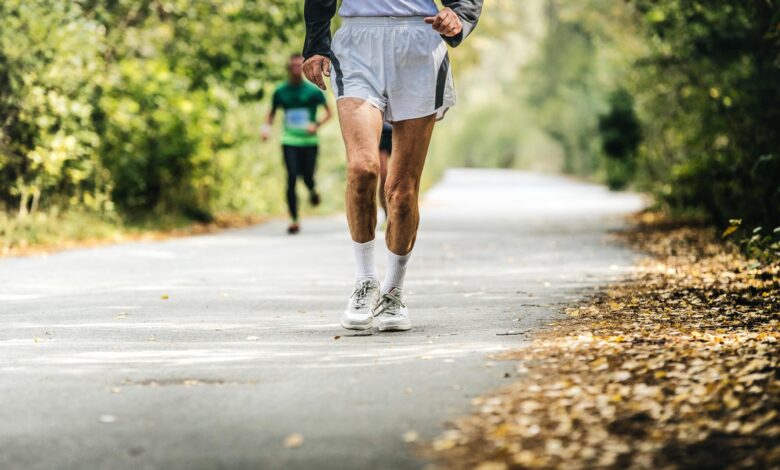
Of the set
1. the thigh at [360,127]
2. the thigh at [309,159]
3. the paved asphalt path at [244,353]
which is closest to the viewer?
the paved asphalt path at [244,353]

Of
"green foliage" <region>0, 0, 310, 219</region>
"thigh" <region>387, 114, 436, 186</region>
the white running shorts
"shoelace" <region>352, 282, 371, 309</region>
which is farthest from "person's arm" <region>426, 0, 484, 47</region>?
"green foliage" <region>0, 0, 310, 219</region>

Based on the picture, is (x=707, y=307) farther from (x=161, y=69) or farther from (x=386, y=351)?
(x=161, y=69)

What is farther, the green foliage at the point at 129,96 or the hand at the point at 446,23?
the green foliage at the point at 129,96

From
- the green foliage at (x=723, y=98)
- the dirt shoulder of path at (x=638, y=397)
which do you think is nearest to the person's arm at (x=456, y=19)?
the dirt shoulder of path at (x=638, y=397)

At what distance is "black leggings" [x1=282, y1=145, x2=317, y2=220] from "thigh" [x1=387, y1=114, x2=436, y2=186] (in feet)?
28.8

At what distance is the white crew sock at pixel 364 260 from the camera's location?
6.78 meters

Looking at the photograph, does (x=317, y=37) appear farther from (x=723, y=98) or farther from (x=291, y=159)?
(x=291, y=159)

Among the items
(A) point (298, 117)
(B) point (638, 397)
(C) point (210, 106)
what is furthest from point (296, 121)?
(B) point (638, 397)

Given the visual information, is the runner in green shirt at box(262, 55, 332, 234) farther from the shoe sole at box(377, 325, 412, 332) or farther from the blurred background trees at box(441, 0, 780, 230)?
the shoe sole at box(377, 325, 412, 332)

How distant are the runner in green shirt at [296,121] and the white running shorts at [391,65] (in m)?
8.76

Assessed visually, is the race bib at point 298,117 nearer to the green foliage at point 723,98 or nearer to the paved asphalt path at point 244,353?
the paved asphalt path at point 244,353

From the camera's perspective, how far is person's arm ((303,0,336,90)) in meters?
6.77

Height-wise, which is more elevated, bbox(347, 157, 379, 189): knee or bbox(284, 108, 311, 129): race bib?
bbox(284, 108, 311, 129): race bib

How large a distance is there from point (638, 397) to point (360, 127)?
2.37 metres
